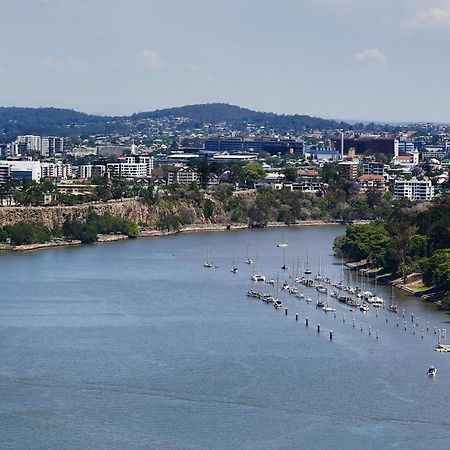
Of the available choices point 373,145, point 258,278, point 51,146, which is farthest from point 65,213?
point 51,146

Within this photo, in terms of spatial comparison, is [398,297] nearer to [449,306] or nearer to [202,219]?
[449,306]

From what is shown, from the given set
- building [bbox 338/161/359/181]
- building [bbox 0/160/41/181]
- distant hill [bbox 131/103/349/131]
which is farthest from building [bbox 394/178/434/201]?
distant hill [bbox 131/103/349/131]

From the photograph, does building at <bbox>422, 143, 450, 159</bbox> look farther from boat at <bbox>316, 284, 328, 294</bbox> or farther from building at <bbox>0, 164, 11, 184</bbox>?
boat at <bbox>316, 284, 328, 294</bbox>

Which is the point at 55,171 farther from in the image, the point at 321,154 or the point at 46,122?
the point at 46,122

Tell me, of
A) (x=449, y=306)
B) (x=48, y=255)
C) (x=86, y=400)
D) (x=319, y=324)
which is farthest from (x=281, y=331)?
(x=48, y=255)

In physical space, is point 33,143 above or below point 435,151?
below

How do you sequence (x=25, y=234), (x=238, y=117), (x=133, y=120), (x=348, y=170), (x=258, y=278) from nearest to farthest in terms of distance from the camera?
(x=258, y=278) → (x=25, y=234) → (x=348, y=170) → (x=133, y=120) → (x=238, y=117)

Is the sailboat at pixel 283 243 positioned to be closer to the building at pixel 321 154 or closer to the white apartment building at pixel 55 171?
the white apartment building at pixel 55 171
